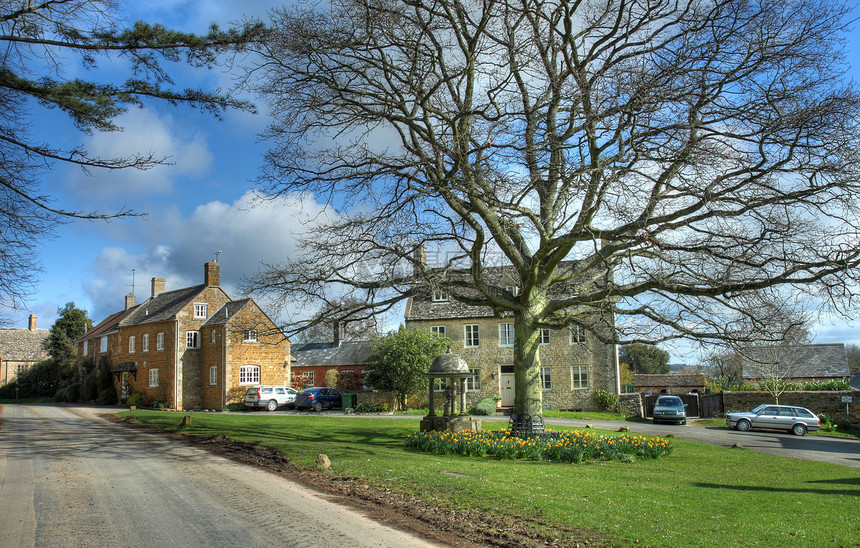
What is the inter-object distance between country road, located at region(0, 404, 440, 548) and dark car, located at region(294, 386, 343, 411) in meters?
23.2

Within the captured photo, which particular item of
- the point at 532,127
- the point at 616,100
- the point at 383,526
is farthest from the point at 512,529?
the point at 532,127

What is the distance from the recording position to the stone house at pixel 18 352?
67250mm

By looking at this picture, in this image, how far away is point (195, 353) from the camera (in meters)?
41.1

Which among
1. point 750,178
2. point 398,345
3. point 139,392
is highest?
point 750,178

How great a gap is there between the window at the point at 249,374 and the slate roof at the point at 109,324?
13.8 metres

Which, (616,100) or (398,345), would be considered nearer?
(616,100)

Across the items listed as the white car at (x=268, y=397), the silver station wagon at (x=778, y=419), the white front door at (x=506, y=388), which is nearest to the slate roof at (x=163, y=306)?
the white car at (x=268, y=397)

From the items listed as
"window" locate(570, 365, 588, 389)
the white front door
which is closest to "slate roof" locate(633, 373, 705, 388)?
"window" locate(570, 365, 588, 389)

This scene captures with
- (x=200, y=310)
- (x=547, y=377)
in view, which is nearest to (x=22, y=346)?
(x=200, y=310)

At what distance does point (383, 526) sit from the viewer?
309 inches

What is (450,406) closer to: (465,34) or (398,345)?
(465,34)

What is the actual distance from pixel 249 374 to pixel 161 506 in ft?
108

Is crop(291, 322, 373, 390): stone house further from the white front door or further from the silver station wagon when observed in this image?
the silver station wagon

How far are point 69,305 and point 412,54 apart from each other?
197 ft
